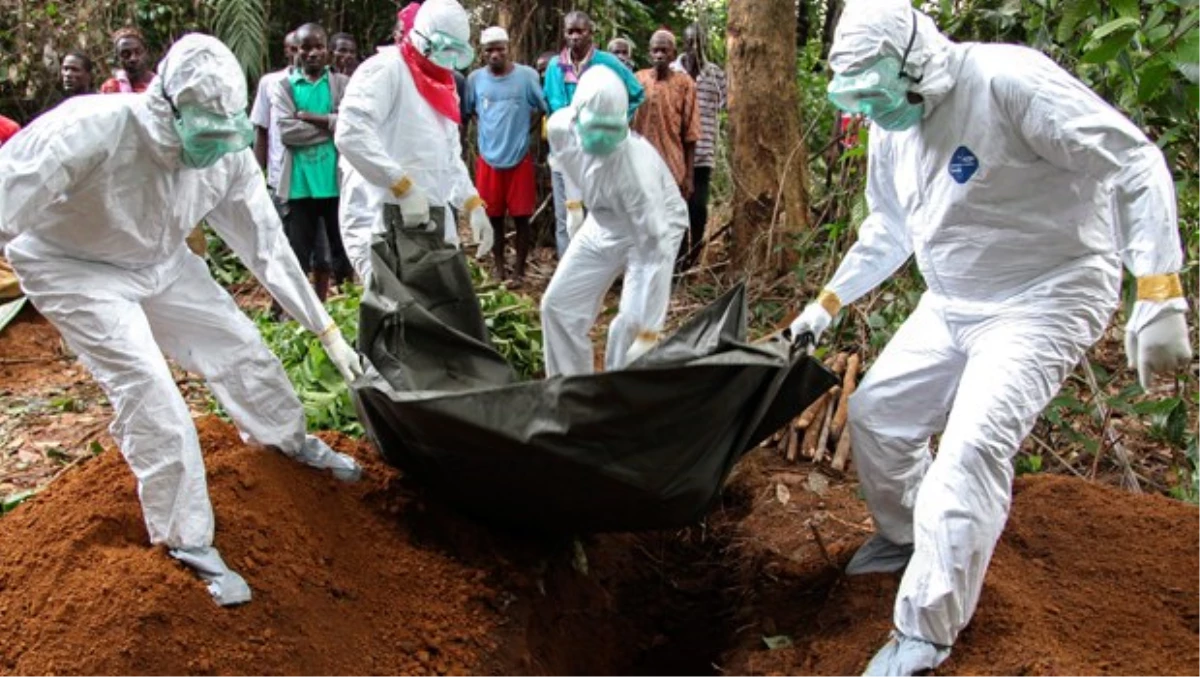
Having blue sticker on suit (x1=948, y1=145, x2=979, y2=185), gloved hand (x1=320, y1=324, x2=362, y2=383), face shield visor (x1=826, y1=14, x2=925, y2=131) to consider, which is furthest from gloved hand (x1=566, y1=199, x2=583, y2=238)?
blue sticker on suit (x1=948, y1=145, x2=979, y2=185)

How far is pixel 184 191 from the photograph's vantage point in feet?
10.5

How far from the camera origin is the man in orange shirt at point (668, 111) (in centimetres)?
687

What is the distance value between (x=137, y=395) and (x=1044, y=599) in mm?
2635

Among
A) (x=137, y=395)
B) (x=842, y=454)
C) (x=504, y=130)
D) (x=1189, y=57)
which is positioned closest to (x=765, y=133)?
(x=504, y=130)

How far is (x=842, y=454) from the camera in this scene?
457 centimetres

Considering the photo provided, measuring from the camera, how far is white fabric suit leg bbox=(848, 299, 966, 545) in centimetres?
317

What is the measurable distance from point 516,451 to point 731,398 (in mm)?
628

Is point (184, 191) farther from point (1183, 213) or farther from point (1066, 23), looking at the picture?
point (1183, 213)

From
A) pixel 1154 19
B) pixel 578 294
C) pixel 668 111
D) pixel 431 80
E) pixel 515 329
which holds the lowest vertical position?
pixel 515 329

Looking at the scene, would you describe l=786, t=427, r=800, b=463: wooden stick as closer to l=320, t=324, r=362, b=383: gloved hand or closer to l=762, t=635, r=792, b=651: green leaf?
l=762, t=635, r=792, b=651: green leaf

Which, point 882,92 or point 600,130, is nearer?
point 882,92

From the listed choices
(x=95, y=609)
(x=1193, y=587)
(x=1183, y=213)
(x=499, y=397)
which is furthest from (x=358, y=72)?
(x=1193, y=587)

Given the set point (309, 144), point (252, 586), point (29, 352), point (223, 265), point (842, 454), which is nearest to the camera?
point (252, 586)

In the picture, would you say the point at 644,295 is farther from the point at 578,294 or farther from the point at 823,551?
the point at 823,551
